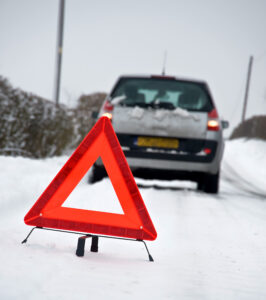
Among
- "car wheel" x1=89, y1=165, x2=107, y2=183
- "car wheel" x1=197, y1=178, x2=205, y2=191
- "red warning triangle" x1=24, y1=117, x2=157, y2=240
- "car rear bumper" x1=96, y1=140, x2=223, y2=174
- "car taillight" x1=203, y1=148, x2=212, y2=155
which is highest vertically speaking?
"red warning triangle" x1=24, y1=117, x2=157, y2=240

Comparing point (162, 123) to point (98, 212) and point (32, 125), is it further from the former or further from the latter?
point (32, 125)

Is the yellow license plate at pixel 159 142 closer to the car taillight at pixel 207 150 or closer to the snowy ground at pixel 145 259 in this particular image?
the car taillight at pixel 207 150

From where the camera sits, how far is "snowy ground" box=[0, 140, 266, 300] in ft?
6.75

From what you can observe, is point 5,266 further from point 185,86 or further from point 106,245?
point 185,86

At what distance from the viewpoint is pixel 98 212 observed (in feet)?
8.73

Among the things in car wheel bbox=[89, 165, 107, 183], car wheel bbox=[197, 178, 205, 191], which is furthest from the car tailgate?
car wheel bbox=[197, 178, 205, 191]

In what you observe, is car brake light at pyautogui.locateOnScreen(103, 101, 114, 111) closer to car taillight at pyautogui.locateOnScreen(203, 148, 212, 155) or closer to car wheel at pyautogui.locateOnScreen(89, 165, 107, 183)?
car wheel at pyautogui.locateOnScreen(89, 165, 107, 183)

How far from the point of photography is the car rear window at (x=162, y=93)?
6219 mm

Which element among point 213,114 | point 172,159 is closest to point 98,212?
point 172,159

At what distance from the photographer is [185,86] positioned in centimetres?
640

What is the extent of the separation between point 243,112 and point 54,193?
37728mm

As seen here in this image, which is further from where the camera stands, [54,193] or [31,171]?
[31,171]

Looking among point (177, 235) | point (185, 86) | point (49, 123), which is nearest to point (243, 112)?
point (49, 123)

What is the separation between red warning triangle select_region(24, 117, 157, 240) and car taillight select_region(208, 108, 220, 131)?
3.50 metres
